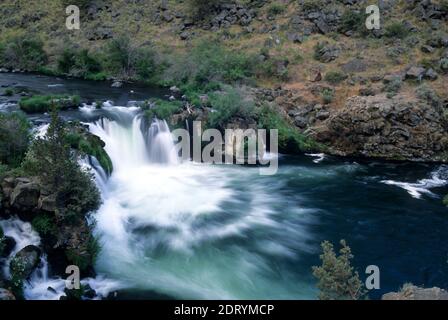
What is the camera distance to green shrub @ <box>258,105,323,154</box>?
22391mm

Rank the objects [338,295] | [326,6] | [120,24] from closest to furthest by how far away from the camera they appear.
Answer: [338,295] → [326,6] → [120,24]

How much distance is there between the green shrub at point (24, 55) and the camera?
3425cm

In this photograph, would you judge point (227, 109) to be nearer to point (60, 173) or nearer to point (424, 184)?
point (424, 184)

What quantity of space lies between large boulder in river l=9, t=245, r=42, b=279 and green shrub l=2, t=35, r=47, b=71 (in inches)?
1058

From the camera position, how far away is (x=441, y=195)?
17.9m

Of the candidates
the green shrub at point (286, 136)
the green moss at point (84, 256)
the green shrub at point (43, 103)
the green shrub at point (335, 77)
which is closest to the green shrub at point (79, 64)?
the green shrub at point (43, 103)

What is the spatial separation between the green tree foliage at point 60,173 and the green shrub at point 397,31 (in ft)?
84.7

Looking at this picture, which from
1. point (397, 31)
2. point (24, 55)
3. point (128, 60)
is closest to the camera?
point (397, 31)

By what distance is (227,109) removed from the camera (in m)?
22.5

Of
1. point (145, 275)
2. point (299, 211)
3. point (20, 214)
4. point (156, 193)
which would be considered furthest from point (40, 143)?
point (299, 211)

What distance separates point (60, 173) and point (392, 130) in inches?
651

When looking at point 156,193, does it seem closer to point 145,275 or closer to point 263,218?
point 263,218

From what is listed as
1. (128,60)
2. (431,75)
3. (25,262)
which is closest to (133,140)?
(25,262)

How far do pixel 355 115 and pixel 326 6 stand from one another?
1579 centimetres
